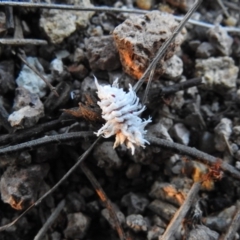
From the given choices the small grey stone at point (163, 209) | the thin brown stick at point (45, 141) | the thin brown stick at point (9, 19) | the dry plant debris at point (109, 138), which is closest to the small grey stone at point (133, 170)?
the dry plant debris at point (109, 138)

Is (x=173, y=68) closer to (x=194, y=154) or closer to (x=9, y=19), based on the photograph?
(x=194, y=154)

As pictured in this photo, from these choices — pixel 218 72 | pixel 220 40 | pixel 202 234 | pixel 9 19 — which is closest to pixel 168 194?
pixel 202 234

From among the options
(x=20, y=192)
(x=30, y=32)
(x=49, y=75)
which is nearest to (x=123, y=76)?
(x=49, y=75)

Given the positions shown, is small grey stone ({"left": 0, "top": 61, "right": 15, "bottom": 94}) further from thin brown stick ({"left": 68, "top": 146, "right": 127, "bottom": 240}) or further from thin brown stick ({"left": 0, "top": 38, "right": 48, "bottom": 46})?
thin brown stick ({"left": 68, "top": 146, "right": 127, "bottom": 240})

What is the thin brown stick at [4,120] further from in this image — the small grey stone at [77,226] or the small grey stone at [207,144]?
the small grey stone at [207,144]

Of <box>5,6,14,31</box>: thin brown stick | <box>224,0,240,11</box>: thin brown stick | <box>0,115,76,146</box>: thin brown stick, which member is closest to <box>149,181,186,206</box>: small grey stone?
<box>0,115,76,146</box>: thin brown stick

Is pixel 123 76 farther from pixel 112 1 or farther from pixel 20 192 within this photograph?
pixel 20 192
